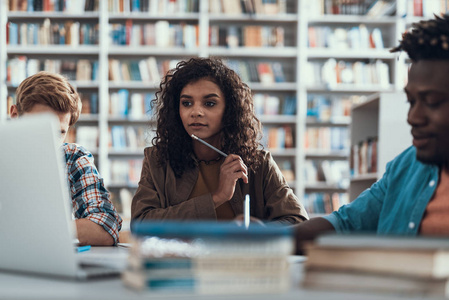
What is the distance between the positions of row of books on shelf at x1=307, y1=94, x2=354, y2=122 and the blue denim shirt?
379 centimetres

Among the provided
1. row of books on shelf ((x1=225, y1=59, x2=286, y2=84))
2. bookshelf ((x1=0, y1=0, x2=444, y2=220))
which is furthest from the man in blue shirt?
row of books on shelf ((x1=225, y1=59, x2=286, y2=84))

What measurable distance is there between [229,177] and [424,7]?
161 inches

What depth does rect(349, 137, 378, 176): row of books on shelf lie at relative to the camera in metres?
3.51

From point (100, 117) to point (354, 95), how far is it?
7.59 feet

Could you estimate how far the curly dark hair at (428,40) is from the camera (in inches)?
42.1

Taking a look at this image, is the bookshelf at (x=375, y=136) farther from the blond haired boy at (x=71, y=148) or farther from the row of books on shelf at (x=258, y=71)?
the blond haired boy at (x=71, y=148)

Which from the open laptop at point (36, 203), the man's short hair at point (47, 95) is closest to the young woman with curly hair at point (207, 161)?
the man's short hair at point (47, 95)

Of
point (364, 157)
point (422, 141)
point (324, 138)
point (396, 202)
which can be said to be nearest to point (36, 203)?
point (422, 141)

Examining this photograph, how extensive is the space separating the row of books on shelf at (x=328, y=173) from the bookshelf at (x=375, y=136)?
1.11m

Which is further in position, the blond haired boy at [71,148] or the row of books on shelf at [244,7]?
the row of books on shelf at [244,7]

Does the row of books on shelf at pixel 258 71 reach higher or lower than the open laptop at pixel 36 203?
higher

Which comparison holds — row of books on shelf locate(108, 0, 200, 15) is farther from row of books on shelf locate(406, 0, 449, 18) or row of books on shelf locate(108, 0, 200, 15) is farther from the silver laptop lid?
the silver laptop lid

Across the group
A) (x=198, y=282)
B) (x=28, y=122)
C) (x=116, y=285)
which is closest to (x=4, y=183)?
(x=28, y=122)

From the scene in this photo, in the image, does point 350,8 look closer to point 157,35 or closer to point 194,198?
point 157,35
